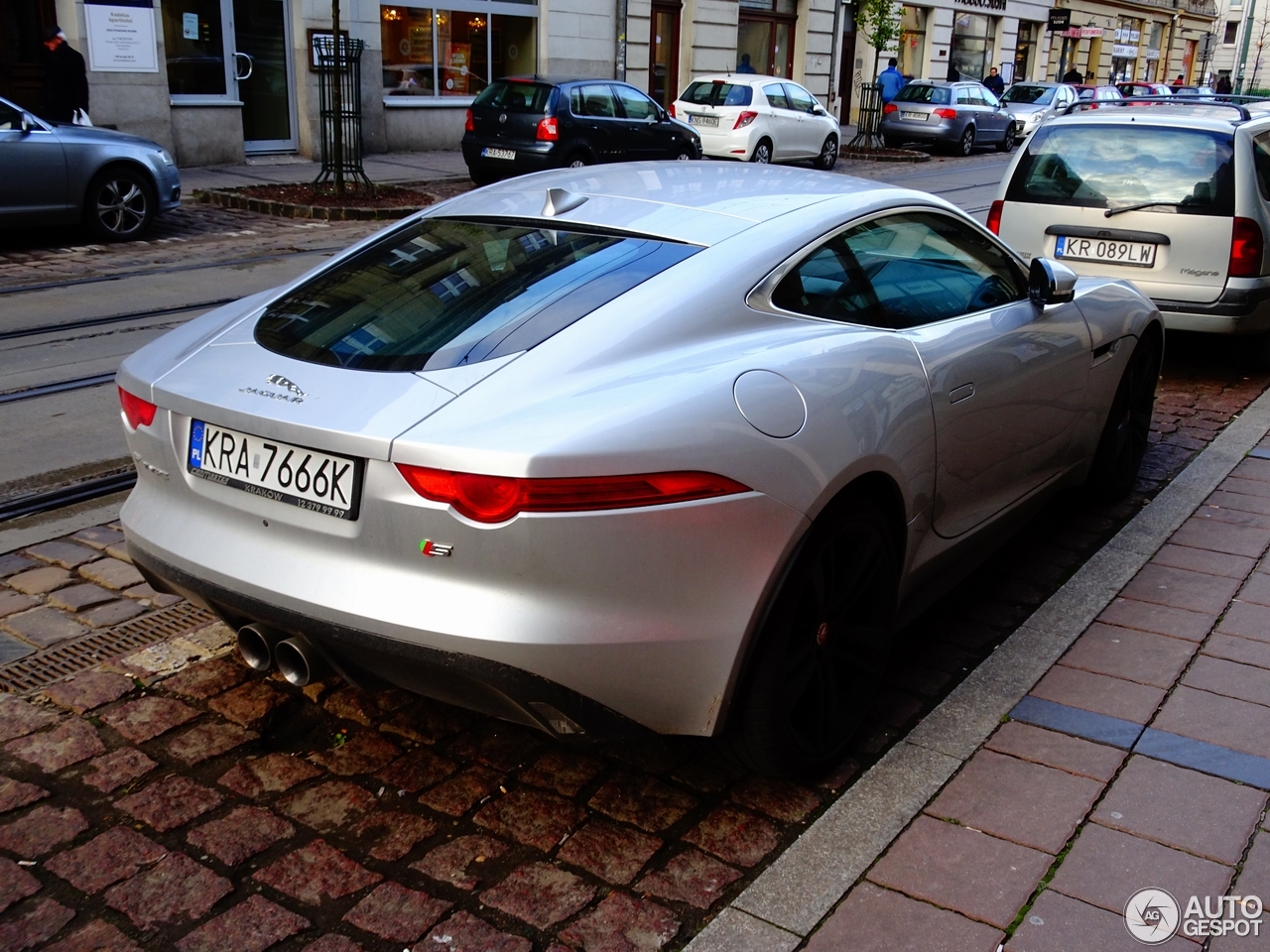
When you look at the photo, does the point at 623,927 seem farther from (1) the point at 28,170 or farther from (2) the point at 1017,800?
(1) the point at 28,170

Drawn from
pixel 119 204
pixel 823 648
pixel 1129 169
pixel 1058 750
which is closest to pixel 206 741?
pixel 823 648

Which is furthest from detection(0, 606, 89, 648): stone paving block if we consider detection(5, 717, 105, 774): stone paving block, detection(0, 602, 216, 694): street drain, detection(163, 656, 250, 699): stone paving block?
detection(5, 717, 105, 774): stone paving block

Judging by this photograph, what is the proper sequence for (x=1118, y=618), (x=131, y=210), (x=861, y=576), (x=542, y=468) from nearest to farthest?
(x=542, y=468), (x=861, y=576), (x=1118, y=618), (x=131, y=210)

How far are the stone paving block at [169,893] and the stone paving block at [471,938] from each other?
1.58 feet

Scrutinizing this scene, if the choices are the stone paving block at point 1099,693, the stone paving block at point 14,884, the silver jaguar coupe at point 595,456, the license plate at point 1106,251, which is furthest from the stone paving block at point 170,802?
the license plate at point 1106,251

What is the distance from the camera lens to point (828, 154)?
78.1ft

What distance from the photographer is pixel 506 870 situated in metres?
2.89

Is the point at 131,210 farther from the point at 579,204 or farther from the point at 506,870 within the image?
the point at 506,870

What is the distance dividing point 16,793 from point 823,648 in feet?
6.53

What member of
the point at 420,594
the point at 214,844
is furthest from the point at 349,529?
the point at 214,844

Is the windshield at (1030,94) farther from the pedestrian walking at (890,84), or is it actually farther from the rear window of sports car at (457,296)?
the rear window of sports car at (457,296)

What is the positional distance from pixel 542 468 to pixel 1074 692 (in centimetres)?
197

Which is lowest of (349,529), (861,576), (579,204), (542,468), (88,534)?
(88,534)

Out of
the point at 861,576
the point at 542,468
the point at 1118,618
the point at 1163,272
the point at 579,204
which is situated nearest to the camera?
the point at 542,468
